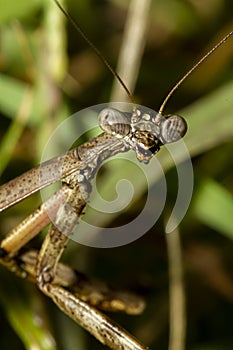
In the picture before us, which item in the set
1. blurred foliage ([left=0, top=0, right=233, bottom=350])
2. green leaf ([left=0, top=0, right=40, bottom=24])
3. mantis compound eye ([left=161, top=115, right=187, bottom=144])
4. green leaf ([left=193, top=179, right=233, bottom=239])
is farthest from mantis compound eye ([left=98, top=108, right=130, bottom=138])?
green leaf ([left=0, top=0, right=40, bottom=24])

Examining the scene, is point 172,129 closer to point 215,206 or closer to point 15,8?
point 215,206

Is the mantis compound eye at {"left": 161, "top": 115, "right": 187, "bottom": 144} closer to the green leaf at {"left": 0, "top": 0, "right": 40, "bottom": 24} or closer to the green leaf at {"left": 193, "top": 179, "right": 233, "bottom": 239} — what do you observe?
the green leaf at {"left": 193, "top": 179, "right": 233, "bottom": 239}


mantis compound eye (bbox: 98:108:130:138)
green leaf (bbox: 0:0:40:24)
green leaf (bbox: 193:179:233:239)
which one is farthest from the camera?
green leaf (bbox: 0:0:40:24)

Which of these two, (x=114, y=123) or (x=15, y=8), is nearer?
(x=114, y=123)

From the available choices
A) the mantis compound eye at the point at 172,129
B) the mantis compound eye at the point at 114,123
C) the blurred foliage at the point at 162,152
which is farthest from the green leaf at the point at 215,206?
the mantis compound eye at the point at 114,123

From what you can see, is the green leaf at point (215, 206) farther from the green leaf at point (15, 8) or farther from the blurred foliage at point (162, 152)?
the green leaf at point (15, 8)

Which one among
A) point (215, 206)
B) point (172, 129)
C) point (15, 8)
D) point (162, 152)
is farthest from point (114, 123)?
point (15, 8)

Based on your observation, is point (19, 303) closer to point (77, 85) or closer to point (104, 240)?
point (104, 240)
